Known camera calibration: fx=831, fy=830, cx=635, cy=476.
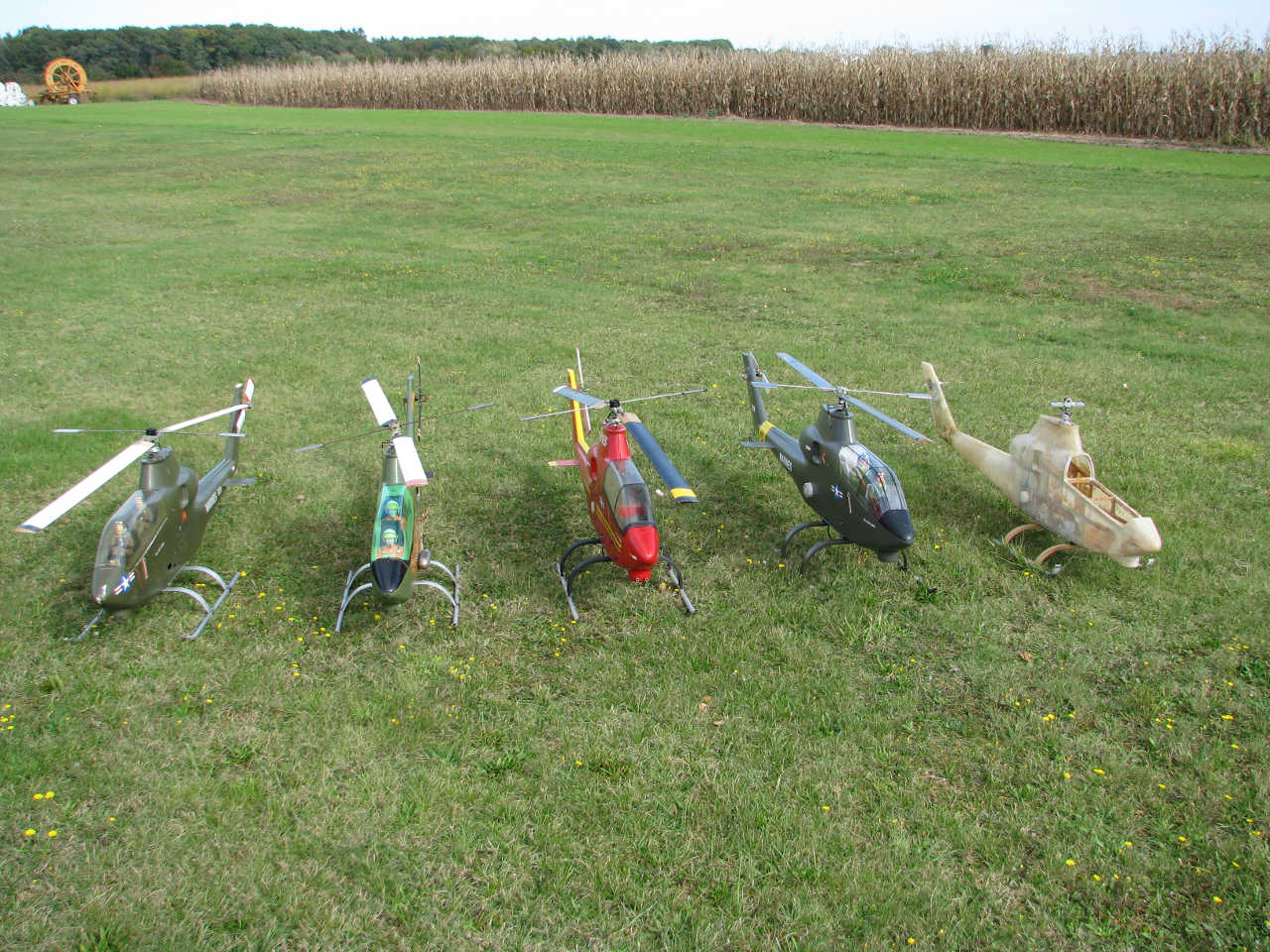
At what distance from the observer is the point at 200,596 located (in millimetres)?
7449

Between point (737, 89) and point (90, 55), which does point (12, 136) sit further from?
point (90, 55)

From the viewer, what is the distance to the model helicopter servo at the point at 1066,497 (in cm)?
737

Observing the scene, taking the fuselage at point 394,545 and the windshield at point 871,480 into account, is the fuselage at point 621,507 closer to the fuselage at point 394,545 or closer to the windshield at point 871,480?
the fuselage at point 394,545

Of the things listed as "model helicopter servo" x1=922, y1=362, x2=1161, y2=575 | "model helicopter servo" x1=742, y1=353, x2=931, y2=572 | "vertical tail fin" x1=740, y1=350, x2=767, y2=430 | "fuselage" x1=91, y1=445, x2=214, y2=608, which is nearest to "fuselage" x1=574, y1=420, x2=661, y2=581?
"model helicopter servo" x1=742, y1=353, x2=931, y2=572

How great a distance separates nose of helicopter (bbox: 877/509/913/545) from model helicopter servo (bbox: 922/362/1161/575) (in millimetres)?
1812

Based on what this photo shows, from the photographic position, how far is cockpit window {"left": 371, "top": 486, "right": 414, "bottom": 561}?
6707 mm

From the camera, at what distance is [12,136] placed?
3716 centimetres

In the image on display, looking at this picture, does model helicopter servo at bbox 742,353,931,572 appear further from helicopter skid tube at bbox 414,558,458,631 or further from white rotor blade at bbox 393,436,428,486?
white rotor blade at bbox 393,436,428,486

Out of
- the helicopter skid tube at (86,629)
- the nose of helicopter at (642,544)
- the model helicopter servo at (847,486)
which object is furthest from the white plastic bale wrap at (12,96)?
the nose of helicopter at (642,544)

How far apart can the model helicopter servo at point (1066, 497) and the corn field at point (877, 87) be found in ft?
101

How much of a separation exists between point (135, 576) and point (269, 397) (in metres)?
5.94

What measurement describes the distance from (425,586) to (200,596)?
76.9 inches

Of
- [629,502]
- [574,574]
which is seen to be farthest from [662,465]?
[574,574]

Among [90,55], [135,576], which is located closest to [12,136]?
[135,576]
